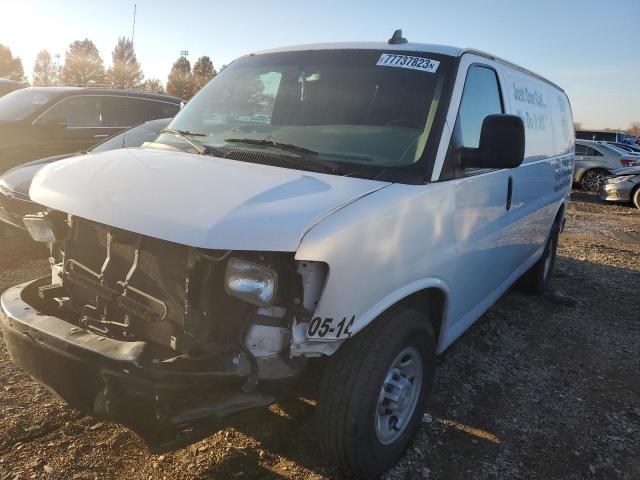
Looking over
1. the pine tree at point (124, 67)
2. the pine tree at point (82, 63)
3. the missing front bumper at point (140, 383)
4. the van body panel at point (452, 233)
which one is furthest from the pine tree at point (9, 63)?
the missing front bumper at point (140, 383)

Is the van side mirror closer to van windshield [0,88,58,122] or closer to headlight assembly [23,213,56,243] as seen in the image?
headlight assembly [23,213,56,243]

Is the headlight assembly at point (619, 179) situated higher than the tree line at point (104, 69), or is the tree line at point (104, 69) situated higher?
the tree line at point (104, 69)

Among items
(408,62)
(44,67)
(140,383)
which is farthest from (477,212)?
(44,67)

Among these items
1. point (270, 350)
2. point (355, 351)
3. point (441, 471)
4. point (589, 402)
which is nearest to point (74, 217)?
point (270, 350)

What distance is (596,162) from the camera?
17047 mm

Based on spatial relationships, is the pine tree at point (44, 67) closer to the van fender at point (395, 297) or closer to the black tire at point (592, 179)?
the black tire at point (592, 179)

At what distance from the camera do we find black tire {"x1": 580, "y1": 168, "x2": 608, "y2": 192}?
17.0 meters

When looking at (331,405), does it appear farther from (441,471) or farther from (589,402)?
(589,402)

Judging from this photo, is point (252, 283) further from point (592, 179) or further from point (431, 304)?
point (592, 179)

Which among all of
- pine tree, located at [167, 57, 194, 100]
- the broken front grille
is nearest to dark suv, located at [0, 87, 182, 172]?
the broken front grille

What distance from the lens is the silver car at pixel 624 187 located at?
47.7 feet

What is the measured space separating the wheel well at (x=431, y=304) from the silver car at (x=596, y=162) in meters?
15.8

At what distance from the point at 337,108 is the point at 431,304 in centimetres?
124

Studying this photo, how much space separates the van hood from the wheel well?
2.12ft
